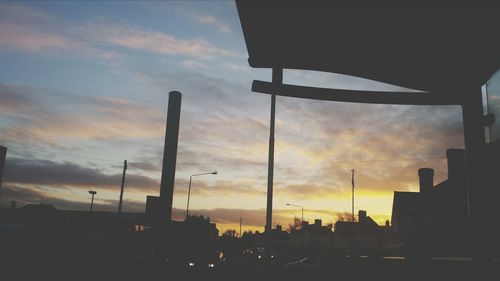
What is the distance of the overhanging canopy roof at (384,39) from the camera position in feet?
14.3

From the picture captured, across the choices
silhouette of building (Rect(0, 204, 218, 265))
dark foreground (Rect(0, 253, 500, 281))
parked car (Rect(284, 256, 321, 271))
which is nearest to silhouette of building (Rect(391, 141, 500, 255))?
parked car (Rect(284, 256, 321, 271))

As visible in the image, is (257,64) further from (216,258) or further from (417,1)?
(216,258)

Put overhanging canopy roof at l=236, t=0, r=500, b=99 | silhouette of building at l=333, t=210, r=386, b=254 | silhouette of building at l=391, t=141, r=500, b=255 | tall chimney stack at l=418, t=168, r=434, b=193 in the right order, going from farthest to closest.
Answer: silhouette of building at l=333, t=210, r=386, b=254, tall chimney stack at l=418, t=168, r=434, b=193, silhouette of building at l=391, t=141, r=500, b=255, overhanging canopy roof at l=236, t=0, r=500, b=99

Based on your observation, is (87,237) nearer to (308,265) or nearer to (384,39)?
(308,265)

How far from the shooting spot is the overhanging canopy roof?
4.35 meters

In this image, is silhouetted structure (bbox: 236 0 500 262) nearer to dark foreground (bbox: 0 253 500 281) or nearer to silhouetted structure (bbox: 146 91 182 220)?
dark foreground (bbox: 0 253 500 281)

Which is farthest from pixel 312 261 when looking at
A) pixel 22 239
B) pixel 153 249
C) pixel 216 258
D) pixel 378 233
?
pixel 378 233

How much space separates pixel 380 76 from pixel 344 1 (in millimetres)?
1995

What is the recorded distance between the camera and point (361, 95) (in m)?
6.03

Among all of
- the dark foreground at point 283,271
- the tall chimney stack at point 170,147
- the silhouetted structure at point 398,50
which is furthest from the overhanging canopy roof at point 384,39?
the tall chimney stack at point 170,147

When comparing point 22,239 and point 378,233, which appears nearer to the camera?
point 22,239

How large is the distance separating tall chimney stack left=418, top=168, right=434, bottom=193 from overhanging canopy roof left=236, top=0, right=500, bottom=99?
43419 millimetres

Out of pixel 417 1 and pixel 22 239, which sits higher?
pixel 417 1

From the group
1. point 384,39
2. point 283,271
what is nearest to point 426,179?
point 283,271
